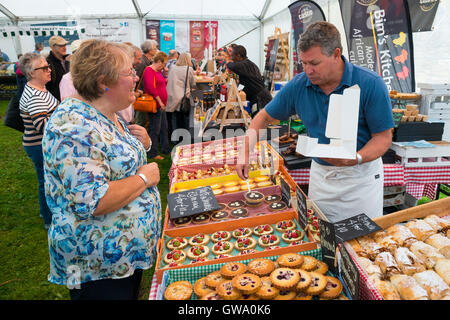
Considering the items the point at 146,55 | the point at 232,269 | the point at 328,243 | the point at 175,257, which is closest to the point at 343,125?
the point at 328,243

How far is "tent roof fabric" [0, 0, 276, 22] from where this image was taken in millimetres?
13195

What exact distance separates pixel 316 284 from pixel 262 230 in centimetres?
79

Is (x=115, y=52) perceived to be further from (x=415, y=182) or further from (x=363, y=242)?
(x=415, y=182)

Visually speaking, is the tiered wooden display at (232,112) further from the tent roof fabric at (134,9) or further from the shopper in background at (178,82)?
the tent roof fabric at (134,9)

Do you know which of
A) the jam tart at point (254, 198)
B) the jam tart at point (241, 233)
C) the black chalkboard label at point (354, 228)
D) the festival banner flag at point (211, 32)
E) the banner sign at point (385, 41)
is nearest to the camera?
the black chalkboard label at point (354, 228)

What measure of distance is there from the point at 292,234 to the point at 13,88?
16.4 metres

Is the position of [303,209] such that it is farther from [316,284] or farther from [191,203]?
[191,203]

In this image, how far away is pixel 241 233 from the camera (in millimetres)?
2158

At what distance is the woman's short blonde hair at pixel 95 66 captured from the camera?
4.46 ft

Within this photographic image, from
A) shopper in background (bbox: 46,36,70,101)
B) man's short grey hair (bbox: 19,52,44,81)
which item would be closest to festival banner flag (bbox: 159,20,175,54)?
shopper in background (bbox: 46,36,70,101)

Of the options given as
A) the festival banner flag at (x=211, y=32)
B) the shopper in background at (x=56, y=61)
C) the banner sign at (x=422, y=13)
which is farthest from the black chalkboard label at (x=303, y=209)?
the festival banner flag at (x=211, y=32)

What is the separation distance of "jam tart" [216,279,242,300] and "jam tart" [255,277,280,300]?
9 cm

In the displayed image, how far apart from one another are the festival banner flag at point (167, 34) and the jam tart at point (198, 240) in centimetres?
1423
